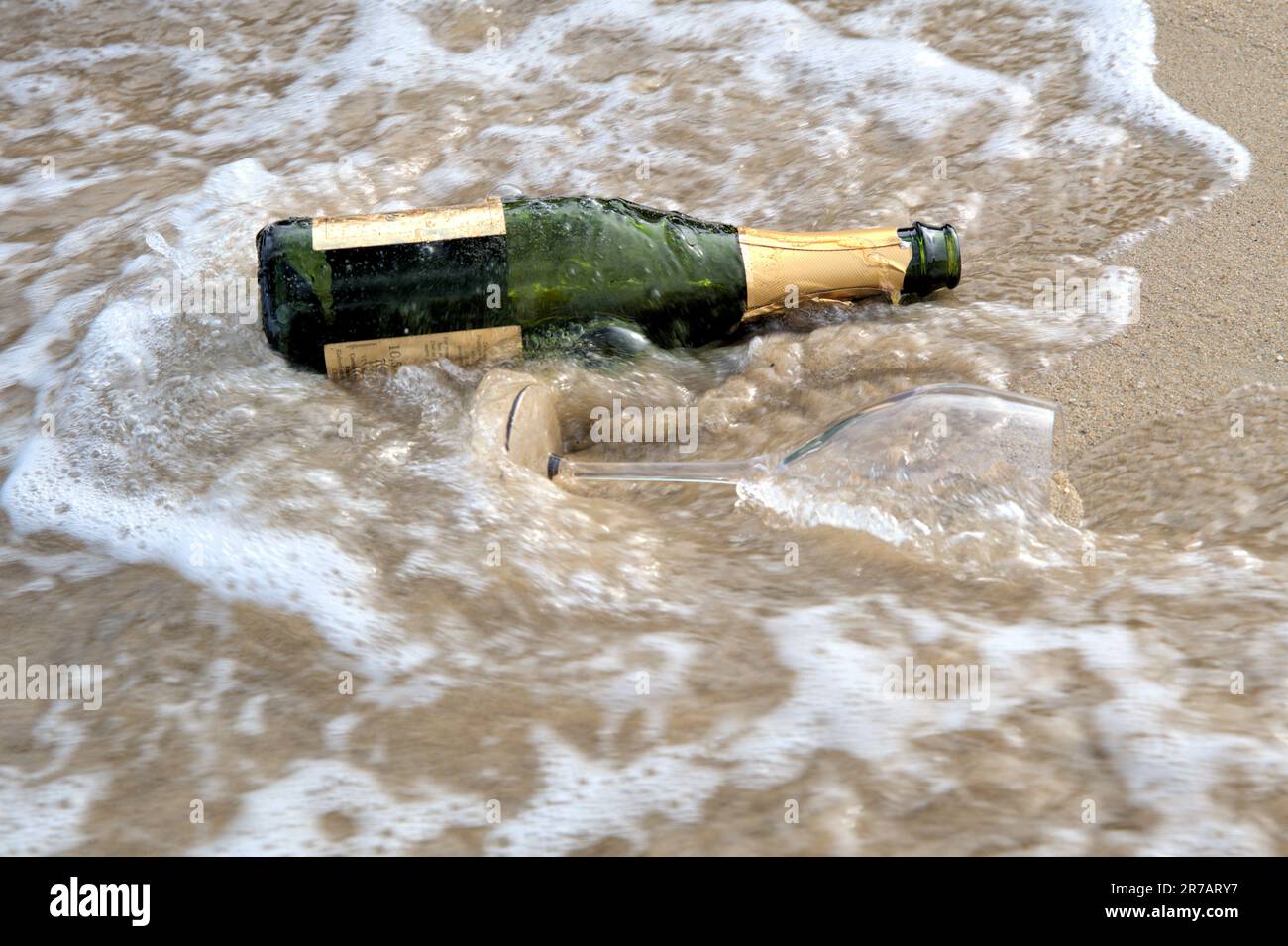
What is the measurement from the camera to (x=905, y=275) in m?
2.14

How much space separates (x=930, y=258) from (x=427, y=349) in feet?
3.08

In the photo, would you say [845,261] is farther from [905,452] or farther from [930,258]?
[905,452]

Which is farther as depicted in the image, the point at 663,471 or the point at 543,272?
the point at 543,272

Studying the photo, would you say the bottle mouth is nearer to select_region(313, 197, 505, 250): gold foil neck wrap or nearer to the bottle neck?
the bottle neck

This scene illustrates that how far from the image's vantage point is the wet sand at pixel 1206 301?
6.45 ft

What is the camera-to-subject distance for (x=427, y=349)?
2.02 metres

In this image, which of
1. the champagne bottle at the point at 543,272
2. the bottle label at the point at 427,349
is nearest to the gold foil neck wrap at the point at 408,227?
the champagne bottle at the point at 543,272

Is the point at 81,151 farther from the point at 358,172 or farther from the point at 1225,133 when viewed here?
the point at 1225,133

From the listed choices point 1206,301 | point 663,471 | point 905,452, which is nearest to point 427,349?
point 663,471

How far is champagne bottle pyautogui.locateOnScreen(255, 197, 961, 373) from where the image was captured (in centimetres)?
197

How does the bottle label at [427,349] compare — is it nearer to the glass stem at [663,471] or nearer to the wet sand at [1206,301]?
the glass stem at [663,471]

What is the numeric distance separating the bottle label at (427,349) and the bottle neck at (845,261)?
0.47 metres

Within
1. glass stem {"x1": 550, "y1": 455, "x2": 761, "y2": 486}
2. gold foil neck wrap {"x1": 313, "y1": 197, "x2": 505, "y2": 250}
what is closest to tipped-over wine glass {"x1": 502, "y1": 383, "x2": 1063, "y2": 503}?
glass stem {"x1": 550, "y1": 455, "x2": 761, "y2": 486}

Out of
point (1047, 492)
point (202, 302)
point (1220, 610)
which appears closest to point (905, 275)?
point (1047, 492)
